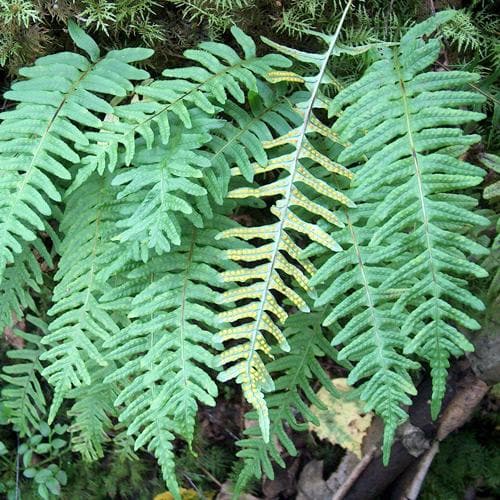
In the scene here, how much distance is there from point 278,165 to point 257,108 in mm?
277

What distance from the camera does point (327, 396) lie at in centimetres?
250

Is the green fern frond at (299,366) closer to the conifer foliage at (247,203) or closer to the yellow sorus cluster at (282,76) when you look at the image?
the conifer foliage at (247,203)

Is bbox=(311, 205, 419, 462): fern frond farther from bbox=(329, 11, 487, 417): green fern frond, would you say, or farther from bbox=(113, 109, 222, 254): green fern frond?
bbox=(113, 109, 222, 254): green fern frond

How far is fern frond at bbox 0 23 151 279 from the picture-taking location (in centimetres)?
154

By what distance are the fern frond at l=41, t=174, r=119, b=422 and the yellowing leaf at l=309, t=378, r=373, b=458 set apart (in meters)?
1.13

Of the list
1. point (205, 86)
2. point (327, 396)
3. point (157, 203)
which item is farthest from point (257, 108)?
point (327, 396)

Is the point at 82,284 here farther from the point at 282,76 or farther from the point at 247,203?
the point at 282,76

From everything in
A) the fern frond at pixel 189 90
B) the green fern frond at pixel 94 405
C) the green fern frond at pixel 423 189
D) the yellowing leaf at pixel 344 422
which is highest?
the fern frond at pixel 189 90

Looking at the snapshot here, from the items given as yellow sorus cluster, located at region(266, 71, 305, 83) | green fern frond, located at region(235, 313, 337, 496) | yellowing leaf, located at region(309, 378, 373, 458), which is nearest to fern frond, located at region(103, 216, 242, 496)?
green fern frond, located at region(235, 313, 337, 496)

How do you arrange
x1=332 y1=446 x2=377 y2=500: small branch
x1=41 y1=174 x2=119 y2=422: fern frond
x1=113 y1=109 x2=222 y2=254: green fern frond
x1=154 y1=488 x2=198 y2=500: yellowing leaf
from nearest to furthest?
x1=113 y1=109 x2=222 y2=254: green fern frond < x1=41 y1=174 x2=119 y2=422: fern frond < x1=332 y1=446 x2=377 y2=500: small branch < x1=154 y1=488 x2=198 y2=500: yellowing leaf

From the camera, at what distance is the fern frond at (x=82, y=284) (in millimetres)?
1714

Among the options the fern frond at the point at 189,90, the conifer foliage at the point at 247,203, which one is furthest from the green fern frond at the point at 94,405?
the fern frond at the point at 189,90

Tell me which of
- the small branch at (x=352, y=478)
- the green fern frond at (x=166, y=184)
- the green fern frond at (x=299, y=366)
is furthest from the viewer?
the small branch at (x=352, y=478)

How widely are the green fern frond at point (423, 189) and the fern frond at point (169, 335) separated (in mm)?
467
